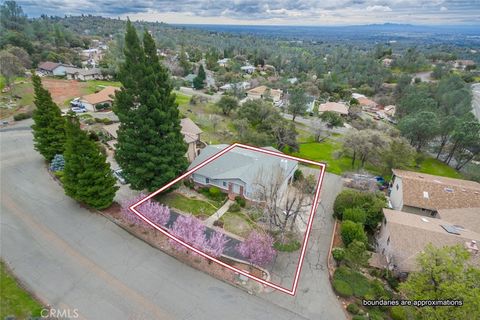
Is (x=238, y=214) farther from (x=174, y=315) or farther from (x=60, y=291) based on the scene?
(x=60, y=291)

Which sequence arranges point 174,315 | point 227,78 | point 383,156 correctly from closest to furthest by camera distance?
point 174,315 < point 383,156 < point 227,78

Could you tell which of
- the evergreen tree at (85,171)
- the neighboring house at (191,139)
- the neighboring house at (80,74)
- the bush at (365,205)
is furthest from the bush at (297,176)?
the neighboring house at (80,74)

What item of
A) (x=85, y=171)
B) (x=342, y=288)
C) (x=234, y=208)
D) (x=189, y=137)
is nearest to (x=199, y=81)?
(x=189, y=137)

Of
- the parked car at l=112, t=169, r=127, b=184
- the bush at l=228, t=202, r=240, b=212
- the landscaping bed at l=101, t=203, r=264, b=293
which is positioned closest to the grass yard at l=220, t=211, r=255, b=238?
the bush at l=228, t=202, r=240, b=212

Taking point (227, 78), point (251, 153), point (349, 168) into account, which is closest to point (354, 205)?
point (251, 153)

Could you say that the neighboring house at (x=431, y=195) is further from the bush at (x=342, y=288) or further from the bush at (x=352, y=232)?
the bush at (x=342, y=288)

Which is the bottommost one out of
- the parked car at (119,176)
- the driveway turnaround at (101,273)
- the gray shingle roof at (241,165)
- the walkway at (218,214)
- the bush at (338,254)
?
the walkway at (218,214)

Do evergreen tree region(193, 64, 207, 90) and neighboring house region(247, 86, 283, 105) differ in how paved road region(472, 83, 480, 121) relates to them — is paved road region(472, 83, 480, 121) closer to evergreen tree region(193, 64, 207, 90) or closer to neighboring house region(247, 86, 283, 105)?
neighboring house region(247, 86, 283, 105)

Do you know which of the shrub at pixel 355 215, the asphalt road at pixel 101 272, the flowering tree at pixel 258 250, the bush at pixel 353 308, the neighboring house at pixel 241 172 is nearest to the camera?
the asphalt road at pixel 101 272
